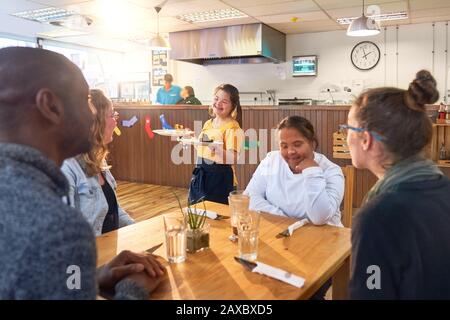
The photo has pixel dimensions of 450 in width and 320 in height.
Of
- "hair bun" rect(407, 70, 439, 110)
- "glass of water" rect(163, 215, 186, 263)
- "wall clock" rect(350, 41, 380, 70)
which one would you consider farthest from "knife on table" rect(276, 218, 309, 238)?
"wall clock" rect(350, 41, 380, 70)

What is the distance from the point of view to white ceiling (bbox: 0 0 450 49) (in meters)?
5.40

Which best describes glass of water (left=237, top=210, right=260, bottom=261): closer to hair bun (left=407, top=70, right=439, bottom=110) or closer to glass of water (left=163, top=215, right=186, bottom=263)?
glass of water (left=163, top=215, right=186, bottom=263)

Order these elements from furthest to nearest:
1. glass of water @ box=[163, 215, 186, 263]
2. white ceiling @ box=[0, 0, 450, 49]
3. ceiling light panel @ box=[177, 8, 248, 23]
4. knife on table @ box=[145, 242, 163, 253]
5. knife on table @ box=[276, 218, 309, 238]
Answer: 1. ceiling light panel @ box=[177, 8, 248, 23]
2. white ceiling @ box=[0, 0, 450, 49]
3. knife on table @ box=[276, 218, 309, 238]
4. knife on table @ box=[145, 242, 163, 253]
5. glass of water @ box=[163, 215, 186, 263]

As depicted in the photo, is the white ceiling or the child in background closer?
the child in background

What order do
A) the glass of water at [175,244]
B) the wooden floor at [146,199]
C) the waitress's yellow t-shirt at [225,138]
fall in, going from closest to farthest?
the glass of water at [175,244], the waitress's yellow t-shirt at [225,138], the wooden floor at [146,199]

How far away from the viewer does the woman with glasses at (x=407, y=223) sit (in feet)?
3.13

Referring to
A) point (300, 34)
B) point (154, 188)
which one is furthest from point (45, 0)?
point (300, 34)

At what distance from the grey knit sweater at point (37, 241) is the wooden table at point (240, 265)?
0.41 meters

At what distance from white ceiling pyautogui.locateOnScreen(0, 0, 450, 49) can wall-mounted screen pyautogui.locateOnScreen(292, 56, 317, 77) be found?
60 cm

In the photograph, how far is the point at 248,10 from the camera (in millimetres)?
5848

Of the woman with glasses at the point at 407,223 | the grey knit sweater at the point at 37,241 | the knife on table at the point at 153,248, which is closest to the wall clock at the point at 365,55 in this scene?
the woman with glasses at the point at 407,223

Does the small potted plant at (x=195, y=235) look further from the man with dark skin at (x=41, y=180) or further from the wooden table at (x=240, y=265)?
the man with dark skin at (x=41, y=180)

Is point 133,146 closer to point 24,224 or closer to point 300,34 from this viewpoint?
point 300,34

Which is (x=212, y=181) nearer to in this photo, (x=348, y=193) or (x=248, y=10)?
(x=348, y=193)
